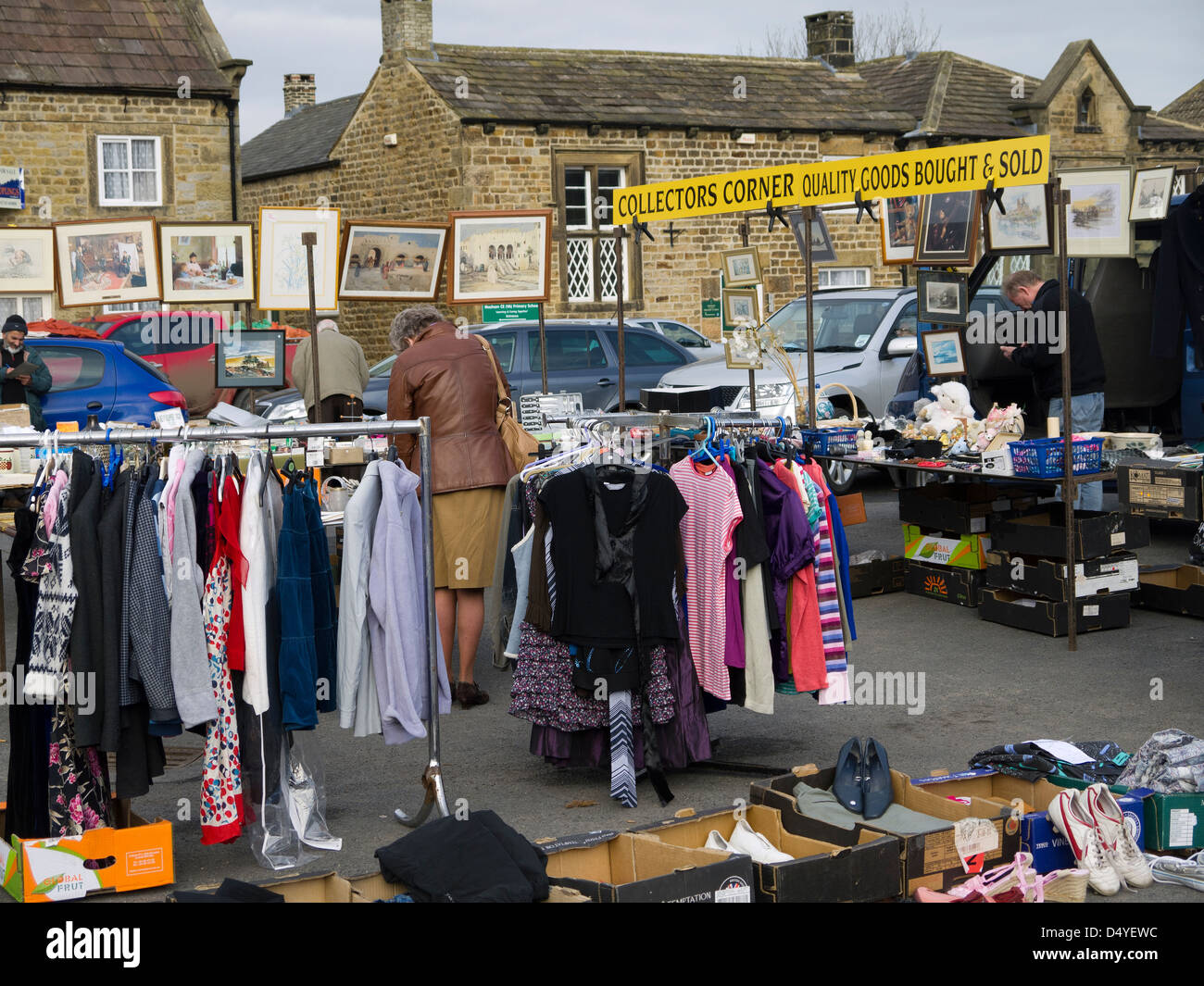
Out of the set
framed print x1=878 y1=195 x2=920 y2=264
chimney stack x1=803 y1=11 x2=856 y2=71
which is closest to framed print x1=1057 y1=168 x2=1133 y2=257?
framed print x1=878 y1=195 x2=920 y2=264

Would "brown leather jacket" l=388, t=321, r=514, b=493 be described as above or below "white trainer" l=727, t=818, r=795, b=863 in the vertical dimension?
above

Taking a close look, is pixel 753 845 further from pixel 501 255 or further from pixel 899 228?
pixel 501 255

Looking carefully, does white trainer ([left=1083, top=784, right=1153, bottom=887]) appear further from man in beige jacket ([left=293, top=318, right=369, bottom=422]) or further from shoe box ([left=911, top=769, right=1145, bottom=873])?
man in beige jacket ([left=293, top=318, right=369, bottom=422])

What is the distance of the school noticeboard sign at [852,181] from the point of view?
24.0ft

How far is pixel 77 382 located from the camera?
12.4 m

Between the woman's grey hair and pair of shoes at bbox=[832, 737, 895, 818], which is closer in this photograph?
pair of shoes at bbox=[832, 737, 895, 818]

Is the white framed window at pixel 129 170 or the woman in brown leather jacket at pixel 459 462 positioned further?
the white framed window at pixel 129 170

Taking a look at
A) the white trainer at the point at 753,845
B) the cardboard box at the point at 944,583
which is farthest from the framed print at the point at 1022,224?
the white trainer at the point at 753,845

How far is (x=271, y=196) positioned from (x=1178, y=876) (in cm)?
2511

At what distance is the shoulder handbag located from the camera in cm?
732

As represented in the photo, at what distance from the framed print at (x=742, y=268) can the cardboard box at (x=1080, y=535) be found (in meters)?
2.53

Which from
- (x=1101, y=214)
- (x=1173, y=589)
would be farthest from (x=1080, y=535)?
(x=1101, y=214)

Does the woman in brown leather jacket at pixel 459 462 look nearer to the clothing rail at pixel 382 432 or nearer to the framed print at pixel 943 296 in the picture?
the clothing rail at pixel 382 432

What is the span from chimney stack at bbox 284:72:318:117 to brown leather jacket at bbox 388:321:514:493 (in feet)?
113
